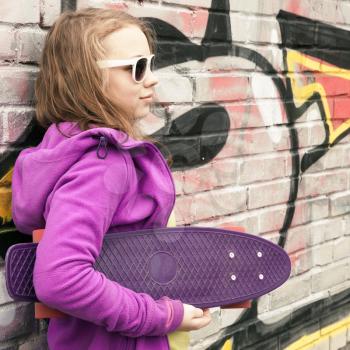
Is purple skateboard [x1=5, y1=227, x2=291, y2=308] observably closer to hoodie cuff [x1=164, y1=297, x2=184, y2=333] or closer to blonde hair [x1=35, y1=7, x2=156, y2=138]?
hoodie cuff [x1=164, y1=297, x2=184, y2=333]

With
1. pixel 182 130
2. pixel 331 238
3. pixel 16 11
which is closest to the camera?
pixel 16 11

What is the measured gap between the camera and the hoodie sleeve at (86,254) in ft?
5.08

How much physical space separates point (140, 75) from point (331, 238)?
6.44 ft

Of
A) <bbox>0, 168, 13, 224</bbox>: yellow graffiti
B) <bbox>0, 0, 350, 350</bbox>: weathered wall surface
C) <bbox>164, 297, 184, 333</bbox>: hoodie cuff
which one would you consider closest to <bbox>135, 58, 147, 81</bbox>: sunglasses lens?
<bbox>0, 0, 350, 350</bbox>: weathered wall surface

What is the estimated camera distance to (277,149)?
304 cm

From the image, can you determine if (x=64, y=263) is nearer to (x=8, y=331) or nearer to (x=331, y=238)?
(x=8, y=331)

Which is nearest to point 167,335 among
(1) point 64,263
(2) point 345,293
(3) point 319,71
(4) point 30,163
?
(1) point 64,263

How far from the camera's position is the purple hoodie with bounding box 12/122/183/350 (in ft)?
5.12

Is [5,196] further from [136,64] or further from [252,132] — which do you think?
[252,132]

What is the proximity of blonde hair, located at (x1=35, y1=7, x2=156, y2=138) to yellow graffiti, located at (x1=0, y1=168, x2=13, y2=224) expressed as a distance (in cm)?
26

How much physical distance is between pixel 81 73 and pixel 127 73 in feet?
0.42

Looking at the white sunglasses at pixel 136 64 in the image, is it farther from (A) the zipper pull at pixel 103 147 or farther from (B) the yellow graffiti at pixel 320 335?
(B) the yellow graffiti at pixel 320 335

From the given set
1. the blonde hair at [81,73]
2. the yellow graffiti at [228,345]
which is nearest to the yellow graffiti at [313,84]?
the yellow graffiti at [228,345]

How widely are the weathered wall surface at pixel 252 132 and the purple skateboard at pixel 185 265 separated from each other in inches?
13.7
